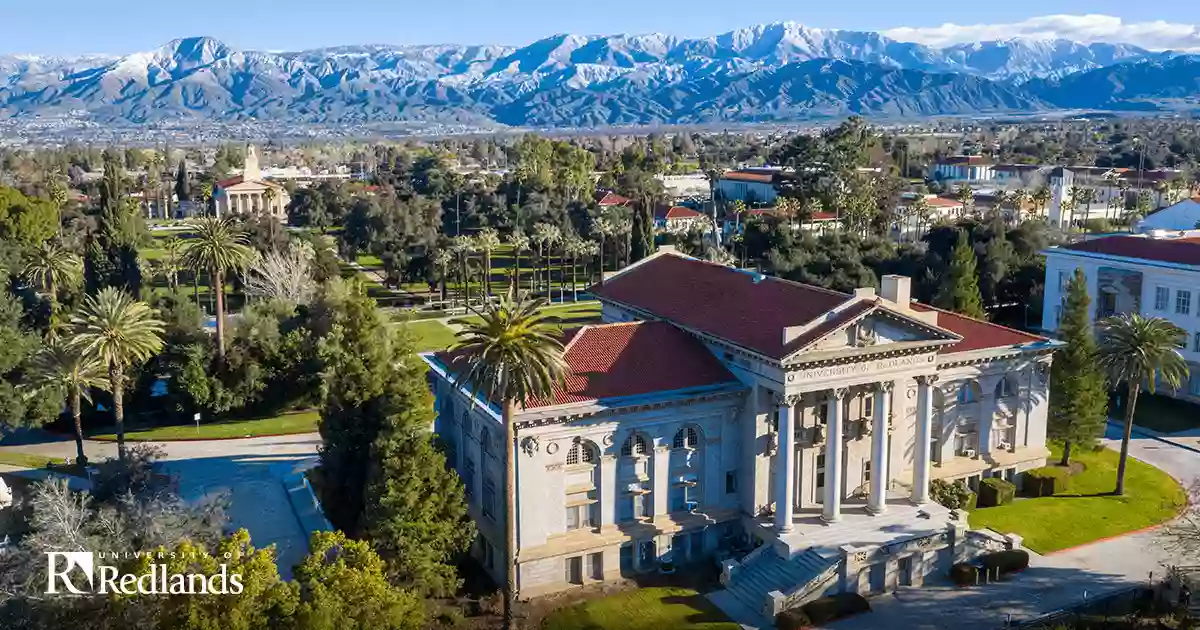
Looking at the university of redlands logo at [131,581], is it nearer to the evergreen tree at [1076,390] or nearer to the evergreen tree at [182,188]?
the evergreen tree at [1076,390]

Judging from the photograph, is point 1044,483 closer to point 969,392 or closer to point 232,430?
point 969,392

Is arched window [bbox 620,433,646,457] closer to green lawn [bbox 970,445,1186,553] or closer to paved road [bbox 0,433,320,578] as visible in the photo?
paved road [bbox 0,433,320,578]

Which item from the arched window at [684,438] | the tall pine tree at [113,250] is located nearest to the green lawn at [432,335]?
the tall pine tree at [113,250]

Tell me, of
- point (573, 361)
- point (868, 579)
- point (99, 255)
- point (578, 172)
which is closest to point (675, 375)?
point (573, 361)

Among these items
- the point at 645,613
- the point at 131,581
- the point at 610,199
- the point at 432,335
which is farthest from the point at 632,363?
the point at 610,199

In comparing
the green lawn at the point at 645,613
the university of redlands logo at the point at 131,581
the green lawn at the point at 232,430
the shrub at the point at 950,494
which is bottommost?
the green lawn at the point at 645,613

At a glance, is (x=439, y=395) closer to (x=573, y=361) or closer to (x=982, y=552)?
(x=573, y=361)
